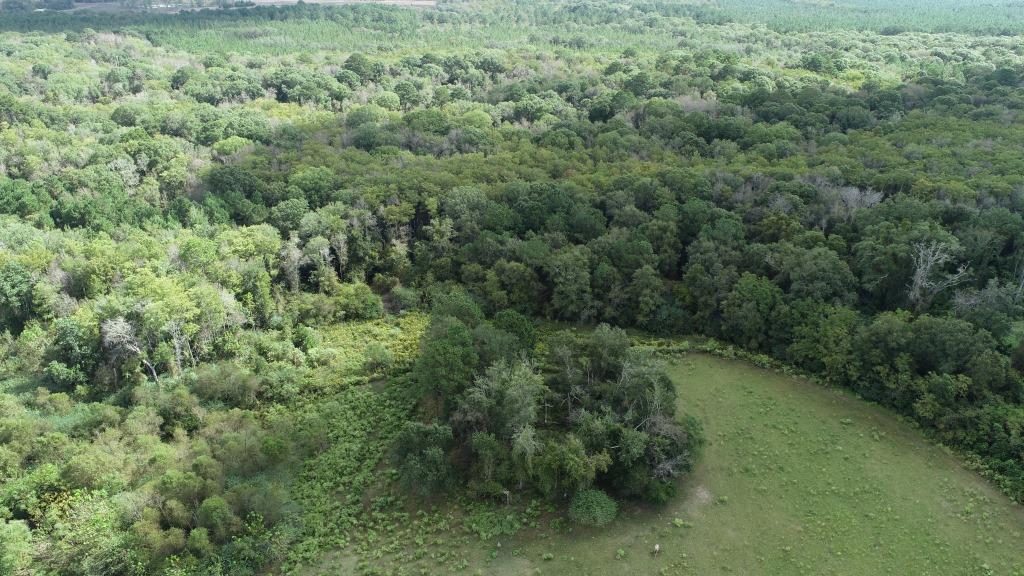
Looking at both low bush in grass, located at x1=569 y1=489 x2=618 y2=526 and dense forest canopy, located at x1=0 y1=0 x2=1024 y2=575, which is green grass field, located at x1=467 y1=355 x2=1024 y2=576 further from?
dense forest canopy, located at x1=0 y1=0 x2=1024 y2=575

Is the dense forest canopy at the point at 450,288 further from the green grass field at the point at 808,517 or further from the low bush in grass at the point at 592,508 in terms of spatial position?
the green grass field at the point at 808,517

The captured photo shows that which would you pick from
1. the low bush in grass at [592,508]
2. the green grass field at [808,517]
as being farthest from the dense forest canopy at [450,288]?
the green grass field at [808,517]

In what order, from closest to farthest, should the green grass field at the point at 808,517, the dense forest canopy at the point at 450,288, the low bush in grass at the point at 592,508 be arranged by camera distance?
the green grass field at the point at 808,517 → the low bush in grass at the point at 592,508 → the dense forest canopy at the point at 450,288

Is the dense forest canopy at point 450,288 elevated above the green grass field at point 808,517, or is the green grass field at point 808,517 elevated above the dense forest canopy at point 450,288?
the dense forest canopy at point 450,288

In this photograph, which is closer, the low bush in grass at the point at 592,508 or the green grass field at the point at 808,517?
the green grass field at the point at 808,517

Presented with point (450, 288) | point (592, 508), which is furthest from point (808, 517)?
point (450, 288)

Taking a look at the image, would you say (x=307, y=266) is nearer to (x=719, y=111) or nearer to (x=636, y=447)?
(x=636, y=447)

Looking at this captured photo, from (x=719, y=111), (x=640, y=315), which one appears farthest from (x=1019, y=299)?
(x=719, y=111)
